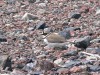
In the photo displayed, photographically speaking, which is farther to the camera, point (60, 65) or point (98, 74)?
point (60, 65)

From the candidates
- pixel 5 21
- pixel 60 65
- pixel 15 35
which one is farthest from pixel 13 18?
pixel 60 65

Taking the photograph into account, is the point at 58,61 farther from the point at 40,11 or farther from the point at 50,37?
the point at 40,11

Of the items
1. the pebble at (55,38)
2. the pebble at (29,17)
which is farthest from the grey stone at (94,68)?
the pebble at (29,17)

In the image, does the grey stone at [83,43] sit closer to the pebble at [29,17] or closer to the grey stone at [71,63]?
the grey stone at [71,63]

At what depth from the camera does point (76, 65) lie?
5.96 metres

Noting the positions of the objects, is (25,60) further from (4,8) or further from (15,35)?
(4,8)

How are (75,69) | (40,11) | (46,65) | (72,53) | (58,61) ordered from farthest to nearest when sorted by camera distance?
1. (40,11)
2. (72,53)
3. (58,61)
4. (46,65)
5. (75,69)

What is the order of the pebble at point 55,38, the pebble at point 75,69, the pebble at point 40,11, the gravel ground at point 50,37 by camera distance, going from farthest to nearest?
the pebble at point 40,11
the pebble at point 55,38
the gravel ground at point 50,37
the pebble at point 75,69

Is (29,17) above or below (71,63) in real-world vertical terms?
above

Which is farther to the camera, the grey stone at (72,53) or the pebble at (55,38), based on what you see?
the pebble at (55,38)

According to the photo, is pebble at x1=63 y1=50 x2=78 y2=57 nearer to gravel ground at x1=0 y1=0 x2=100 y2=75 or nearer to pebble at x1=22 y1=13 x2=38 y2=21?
gravel ground at x1=0 y1=0 x2=100 y2=75

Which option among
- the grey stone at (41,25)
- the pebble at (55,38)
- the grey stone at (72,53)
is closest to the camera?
the grey stone at (72,53)

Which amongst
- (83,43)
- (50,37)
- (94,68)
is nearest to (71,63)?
(94,68)

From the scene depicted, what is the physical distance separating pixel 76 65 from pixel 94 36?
1334mm
